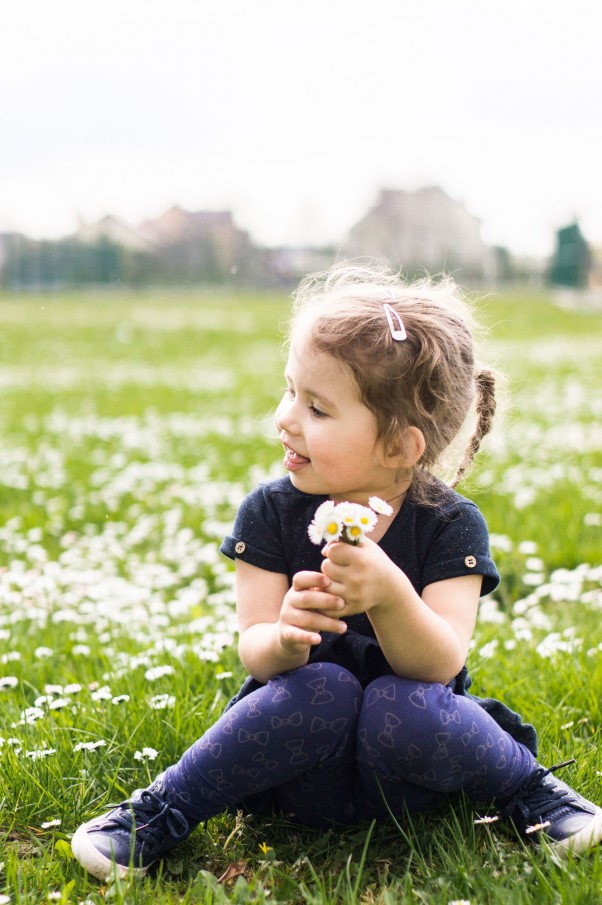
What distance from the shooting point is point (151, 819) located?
2.39 m

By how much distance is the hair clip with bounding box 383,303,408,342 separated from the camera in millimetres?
2326

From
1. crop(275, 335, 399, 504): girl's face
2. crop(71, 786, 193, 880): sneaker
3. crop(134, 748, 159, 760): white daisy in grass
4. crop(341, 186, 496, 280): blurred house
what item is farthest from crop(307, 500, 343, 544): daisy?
crop(341, 186, 496, 280): blurred house

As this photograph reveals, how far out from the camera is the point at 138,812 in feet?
7.93

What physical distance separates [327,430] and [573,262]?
46.3 m

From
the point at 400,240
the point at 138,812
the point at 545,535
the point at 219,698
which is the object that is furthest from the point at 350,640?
the point at 400,240

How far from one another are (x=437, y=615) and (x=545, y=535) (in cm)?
326

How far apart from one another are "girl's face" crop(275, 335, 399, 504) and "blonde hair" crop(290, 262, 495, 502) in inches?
1.1

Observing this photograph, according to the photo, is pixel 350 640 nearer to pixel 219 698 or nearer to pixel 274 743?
pixel 274 743

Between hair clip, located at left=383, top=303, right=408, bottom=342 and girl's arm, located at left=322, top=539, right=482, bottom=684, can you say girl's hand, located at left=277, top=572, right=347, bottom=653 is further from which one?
hair clip, located at left=383, top=303, right=408, bottom=342

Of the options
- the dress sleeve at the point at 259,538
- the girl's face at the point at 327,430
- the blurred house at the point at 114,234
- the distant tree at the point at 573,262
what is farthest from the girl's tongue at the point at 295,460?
the distant tree at the point at 573,262

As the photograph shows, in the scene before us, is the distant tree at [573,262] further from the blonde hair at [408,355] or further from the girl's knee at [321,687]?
the girl's knee at [321,687]

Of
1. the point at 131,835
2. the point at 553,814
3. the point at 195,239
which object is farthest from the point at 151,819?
the point at 195,239

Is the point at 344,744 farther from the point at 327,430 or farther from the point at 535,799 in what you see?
the point at 327,430

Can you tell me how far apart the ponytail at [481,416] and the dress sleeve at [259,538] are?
1.58 ft
